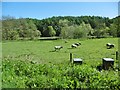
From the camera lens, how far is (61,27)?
115 feet

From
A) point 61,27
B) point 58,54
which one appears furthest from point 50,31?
point 58,54

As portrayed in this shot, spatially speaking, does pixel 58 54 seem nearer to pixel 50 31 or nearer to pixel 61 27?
pixel 50 31

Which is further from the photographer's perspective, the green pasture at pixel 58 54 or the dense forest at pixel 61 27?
the dense forest at pixel 61 27

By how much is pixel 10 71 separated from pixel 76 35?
95.5ft

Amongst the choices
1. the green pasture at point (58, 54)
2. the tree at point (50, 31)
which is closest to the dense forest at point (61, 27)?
the tree at point (50, 31)

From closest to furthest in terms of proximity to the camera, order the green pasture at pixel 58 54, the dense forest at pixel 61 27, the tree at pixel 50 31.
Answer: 1. the green pasture at pixel 58 54
2. the dense forest at pixel 61 27
3. the tree at pixel 50 31

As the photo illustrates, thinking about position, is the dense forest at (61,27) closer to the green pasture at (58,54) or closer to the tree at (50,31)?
the tree at (50,31)

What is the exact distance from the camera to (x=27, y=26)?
33.2 meters

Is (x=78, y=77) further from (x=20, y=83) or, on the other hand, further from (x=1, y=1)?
(x=1, y=1)

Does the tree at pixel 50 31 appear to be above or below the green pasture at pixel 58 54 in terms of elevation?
above

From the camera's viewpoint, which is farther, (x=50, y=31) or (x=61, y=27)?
(x=61, y=27)

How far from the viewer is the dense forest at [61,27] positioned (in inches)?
1239

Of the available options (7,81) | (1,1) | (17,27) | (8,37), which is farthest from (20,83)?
(17,27)

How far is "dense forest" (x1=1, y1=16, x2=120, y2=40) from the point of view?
31478 millimetres
